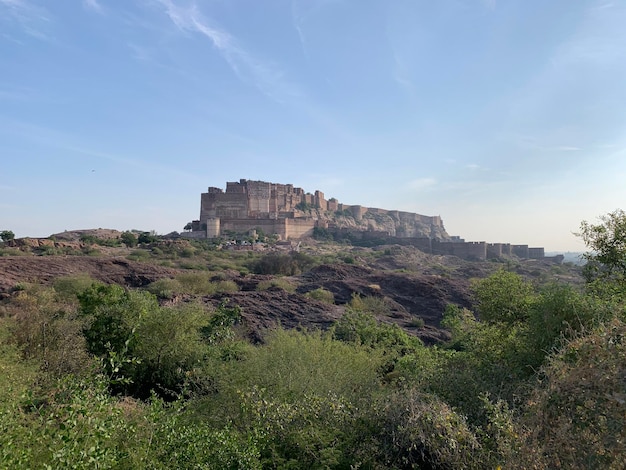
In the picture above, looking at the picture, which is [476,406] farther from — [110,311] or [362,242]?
[362,242]

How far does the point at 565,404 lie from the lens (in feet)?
7.34

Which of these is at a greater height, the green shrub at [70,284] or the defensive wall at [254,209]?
the defensive wall at [254,209]

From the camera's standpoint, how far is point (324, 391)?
15.1ft

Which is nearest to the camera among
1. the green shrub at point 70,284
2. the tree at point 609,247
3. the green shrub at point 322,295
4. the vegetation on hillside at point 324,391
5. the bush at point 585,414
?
the bush at point 585,414

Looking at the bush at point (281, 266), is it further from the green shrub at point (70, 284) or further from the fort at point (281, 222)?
the fort at point (281, 222)

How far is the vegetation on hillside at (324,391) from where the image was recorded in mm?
2275

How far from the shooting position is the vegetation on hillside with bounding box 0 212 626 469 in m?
2.28

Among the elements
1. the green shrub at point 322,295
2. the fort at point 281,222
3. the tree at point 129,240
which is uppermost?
the fort at point 281,222

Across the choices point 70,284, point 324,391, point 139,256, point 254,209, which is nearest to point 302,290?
point 70,284

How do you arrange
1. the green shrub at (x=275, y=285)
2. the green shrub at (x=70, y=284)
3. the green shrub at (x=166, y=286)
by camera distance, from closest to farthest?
1. the green shrub at (x=70, y=284)
2. the green shrub at (x=166, y=286)
3. the green shrub at (x=275, y=285)

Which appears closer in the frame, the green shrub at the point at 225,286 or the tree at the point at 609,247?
the tree at the point at 609,247

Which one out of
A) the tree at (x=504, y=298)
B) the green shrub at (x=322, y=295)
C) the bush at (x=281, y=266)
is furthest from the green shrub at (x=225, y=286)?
the tree at (x=504, y=298)

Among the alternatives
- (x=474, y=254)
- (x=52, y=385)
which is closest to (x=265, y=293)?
(x=52, y=385)

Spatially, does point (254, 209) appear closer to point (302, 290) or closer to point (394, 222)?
point (394, 222)
